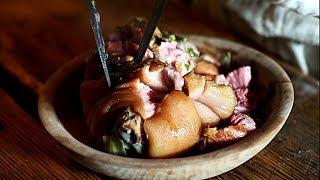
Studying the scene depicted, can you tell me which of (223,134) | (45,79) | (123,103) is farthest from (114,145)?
(45,79)

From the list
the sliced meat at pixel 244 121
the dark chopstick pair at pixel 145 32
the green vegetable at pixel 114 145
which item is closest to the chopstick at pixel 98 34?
the dark chopstick pair at pixel 145 32

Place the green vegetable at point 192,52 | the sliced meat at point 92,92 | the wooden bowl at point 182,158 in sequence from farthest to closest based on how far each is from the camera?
the green vegetable at point 192,52
the sliced meat at point 92,92
the wooden bowl at point 182,158

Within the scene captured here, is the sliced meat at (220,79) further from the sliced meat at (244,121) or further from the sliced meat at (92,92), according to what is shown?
the sliced meat at (92,92)

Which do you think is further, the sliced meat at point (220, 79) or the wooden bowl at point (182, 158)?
the sliced meat at point (220, 79)

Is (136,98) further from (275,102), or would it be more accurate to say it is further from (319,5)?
(319,5)

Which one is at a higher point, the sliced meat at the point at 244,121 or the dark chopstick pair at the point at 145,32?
the dark chopstick pair at the point at 145,32

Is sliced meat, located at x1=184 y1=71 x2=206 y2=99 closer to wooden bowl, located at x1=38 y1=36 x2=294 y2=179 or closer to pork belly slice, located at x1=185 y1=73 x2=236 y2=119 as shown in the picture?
pork belly slice, located at x1=185 y1=73 x2=236 y2=119
